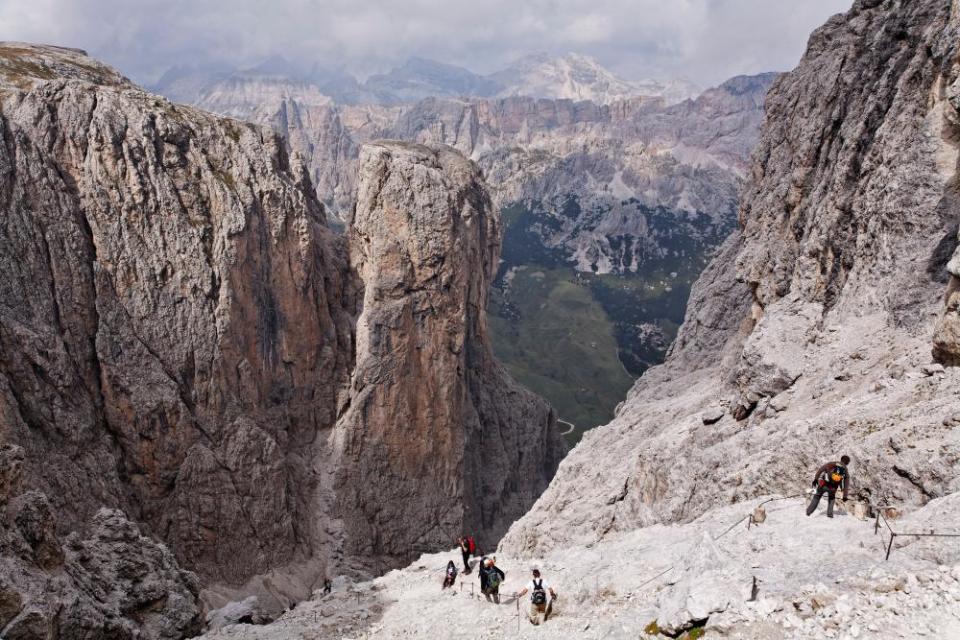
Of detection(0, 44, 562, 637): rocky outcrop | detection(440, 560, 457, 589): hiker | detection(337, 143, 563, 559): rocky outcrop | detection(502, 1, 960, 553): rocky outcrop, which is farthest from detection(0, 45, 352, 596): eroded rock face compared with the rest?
detection(440, 560, 457, 589): hiker

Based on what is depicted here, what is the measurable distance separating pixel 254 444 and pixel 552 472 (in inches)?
1734

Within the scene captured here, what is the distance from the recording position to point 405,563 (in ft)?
219

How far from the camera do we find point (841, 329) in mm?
31297

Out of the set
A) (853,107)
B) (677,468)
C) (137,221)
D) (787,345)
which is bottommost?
(677,468)

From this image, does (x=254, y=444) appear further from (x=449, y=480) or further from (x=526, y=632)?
(x=526, y=632)

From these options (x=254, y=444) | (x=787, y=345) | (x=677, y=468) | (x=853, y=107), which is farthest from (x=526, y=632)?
(x=254, y=444)

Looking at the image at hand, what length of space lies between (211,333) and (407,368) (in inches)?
807

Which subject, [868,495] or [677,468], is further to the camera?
[677,468]

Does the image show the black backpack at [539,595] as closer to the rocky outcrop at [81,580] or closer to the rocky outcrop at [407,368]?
the rocky outcrop at [81,580]

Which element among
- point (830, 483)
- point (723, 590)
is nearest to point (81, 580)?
point (723, 590)

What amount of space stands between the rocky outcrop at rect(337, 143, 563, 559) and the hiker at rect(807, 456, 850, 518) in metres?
53.2

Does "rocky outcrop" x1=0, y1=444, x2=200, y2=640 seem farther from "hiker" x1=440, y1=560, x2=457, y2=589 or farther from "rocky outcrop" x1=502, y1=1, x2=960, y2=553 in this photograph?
"rocky outcrop" x1=502, y1=1, x2=960, y2=553

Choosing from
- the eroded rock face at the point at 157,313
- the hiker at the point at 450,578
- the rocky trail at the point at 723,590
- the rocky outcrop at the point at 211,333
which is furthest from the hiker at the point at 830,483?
the eroded rock face at the point at 157,313

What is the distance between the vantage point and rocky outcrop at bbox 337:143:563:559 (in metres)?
68.3
